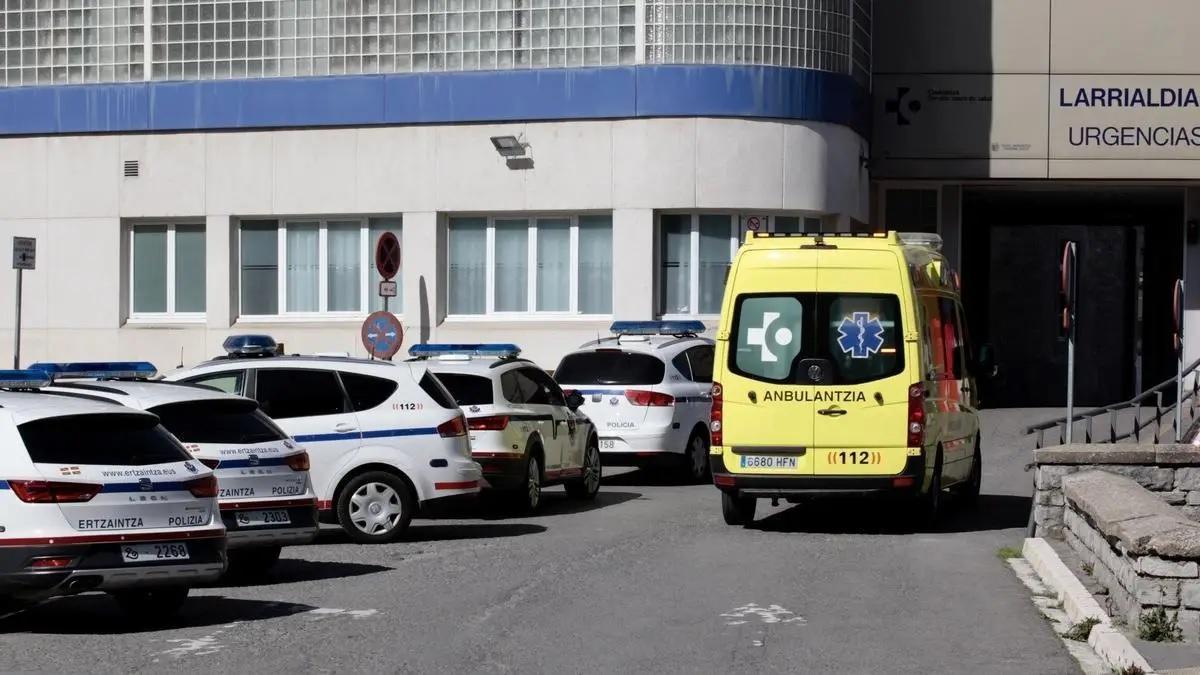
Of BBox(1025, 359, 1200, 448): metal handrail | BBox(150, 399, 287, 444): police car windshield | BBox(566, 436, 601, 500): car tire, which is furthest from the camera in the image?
BBox(566, 436, 601, 500): car tire

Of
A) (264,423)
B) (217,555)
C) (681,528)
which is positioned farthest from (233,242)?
(217,555)

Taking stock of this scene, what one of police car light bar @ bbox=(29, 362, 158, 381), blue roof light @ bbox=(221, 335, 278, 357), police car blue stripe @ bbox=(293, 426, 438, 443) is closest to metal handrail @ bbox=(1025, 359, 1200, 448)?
police car blue stripe @ bbox=(293, 426, 438, 443)

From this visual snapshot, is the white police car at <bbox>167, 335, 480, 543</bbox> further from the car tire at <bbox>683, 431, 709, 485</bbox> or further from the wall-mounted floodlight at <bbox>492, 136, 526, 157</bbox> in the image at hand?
the wall-mounted floodlight at <bbox>492, 136, 526, 157</bbox>

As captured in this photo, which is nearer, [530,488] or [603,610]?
[603,610]

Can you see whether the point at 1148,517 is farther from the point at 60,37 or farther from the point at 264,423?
the point at 60,37

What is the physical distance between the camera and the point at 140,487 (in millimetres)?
11188

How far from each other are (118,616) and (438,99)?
2102cm

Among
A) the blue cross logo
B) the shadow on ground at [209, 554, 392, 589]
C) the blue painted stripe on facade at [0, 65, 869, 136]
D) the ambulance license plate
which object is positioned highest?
the blue painted stripe on facade at [0, 65, 869, 136]

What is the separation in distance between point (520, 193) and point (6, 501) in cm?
2161

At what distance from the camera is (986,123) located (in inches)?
1454

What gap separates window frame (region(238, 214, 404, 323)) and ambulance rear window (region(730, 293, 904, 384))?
1636cm

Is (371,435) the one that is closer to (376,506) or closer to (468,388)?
(376,506)

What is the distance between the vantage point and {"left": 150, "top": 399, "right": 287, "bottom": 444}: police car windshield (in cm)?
1369

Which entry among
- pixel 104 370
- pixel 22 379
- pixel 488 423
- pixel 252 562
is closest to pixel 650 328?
pixel 488 423
